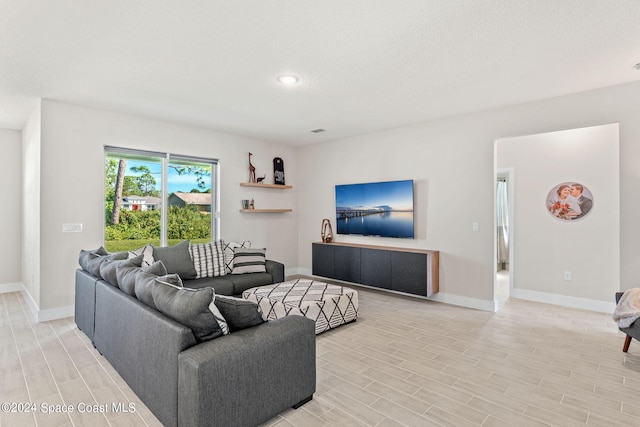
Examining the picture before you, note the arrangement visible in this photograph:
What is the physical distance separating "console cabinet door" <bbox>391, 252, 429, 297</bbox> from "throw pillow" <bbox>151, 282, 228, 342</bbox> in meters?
3.31

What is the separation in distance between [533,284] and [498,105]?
2723 millimetres

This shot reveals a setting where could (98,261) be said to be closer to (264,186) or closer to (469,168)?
(264,186)

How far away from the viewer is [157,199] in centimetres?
505

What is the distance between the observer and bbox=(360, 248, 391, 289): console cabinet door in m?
4.97

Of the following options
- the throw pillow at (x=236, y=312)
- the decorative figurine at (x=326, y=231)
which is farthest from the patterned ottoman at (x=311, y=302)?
the decorative figurine at (x=326, y=231)

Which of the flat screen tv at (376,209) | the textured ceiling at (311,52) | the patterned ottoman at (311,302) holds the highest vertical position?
the textured ceiling at (311,52)

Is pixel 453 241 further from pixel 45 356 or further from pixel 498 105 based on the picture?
pixel 45 356

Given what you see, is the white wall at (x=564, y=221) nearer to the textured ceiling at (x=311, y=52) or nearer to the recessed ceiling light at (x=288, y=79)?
A: the textured ceiling at (x=311, y=52)

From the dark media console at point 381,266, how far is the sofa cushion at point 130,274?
322 cm

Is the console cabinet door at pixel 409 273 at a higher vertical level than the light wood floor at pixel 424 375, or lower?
higher

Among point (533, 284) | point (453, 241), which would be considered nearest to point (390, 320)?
point (453, 241)

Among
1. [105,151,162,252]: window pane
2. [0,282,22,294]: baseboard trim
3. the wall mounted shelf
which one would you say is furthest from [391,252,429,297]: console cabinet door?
[0,282,22,294]: baseboard trim

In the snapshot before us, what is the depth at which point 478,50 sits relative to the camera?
2.73 meters

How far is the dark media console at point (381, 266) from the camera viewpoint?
4645 millimetres
